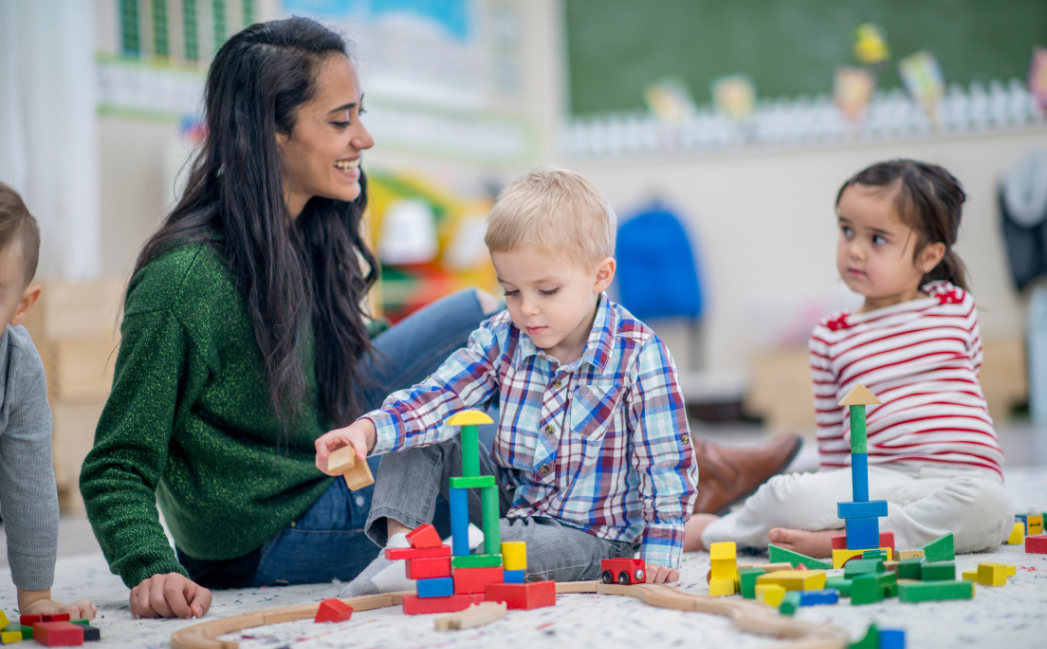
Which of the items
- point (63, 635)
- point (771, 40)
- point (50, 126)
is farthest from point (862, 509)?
point (771, 40)

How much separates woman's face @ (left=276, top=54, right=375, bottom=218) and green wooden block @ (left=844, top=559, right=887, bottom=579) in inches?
32.3

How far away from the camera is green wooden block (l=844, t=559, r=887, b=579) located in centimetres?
102

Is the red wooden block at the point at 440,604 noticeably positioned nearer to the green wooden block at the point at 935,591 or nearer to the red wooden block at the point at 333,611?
the red wooden block at the point at 333,611

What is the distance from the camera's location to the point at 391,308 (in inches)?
156

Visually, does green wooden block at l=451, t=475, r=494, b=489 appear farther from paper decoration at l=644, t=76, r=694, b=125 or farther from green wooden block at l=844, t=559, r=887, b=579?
paper decoration at l=644, t=76, r=694, b=125

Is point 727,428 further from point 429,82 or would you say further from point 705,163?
point 429,82

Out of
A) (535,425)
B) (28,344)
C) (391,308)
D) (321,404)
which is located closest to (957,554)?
(535,425)

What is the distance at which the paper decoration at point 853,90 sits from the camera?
4.27m

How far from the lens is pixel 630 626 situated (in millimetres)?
915

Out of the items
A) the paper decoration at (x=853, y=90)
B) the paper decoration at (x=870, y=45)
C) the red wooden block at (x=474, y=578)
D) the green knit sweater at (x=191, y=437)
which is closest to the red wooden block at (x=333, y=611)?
the red wooden block at (x=474, y=578)

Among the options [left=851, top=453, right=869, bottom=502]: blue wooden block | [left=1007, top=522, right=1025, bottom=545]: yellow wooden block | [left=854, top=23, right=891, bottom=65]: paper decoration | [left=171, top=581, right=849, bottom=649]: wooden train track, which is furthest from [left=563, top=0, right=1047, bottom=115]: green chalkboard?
[left=171, top=581, right=849, bottom=649]: wooden train track

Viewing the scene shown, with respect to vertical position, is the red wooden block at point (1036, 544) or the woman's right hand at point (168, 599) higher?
the woman's right hand at point (168, 599)

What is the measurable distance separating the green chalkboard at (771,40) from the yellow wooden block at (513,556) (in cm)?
384

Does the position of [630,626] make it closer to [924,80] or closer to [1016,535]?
[1016,535]
